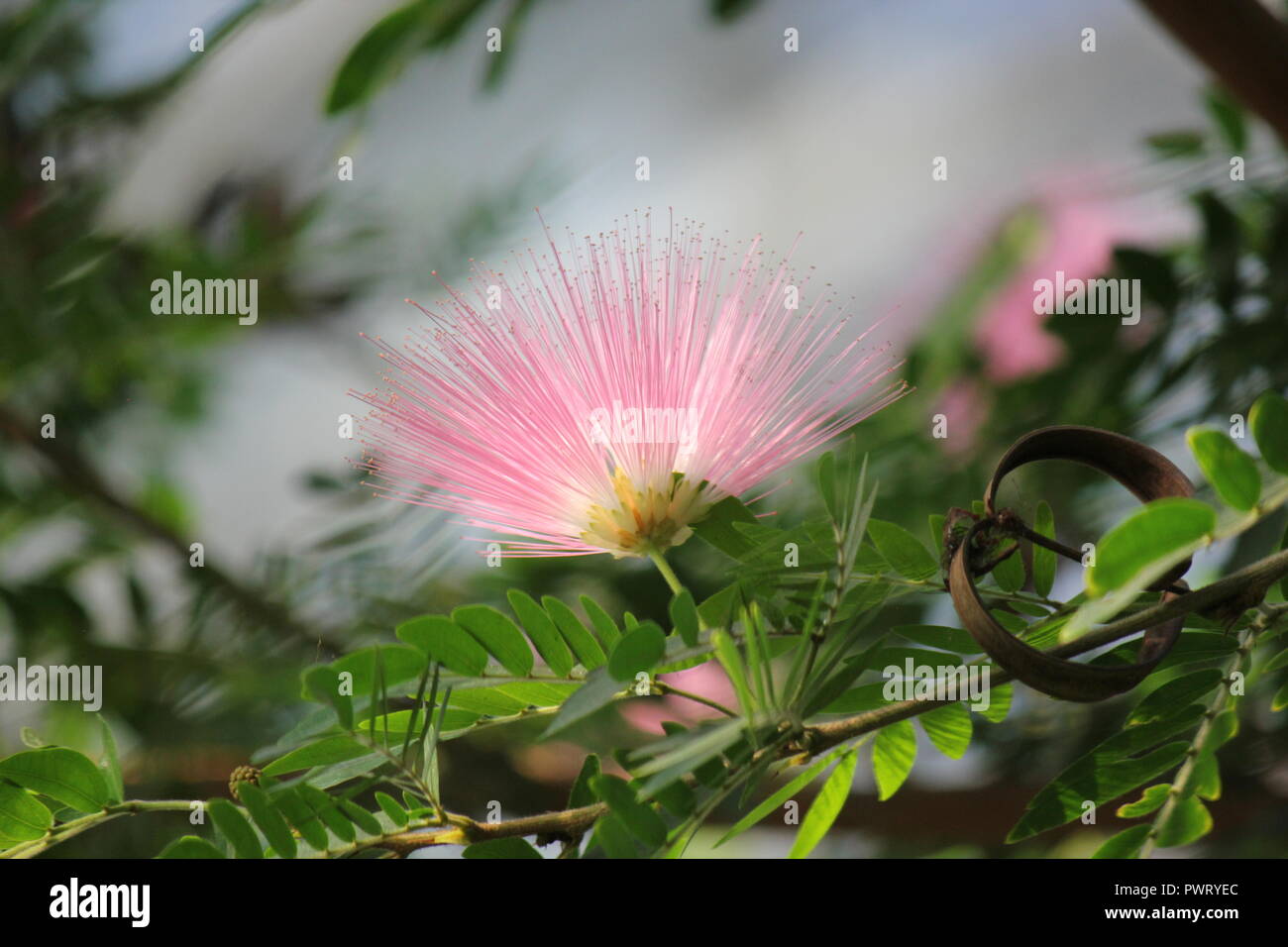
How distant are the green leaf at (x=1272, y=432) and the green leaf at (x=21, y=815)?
0.21 meters

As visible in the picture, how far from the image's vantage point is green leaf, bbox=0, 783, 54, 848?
195 millimetres

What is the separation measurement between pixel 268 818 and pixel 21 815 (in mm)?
60

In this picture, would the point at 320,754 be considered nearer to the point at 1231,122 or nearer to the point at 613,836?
the point at 613,836

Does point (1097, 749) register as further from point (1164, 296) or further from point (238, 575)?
point (238, 575)

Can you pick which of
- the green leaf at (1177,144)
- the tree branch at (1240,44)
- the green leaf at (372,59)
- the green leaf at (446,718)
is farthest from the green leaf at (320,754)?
the green leaf at (1177,144)

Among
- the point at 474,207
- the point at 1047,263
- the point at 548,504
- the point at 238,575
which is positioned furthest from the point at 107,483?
the point at 1047,263

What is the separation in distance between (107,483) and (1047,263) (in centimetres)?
62

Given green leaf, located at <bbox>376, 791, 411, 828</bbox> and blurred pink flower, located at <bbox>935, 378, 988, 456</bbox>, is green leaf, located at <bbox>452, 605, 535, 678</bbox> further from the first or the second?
blurred pink flower, located at <bbox>935, 378, 988, 456</bbox>

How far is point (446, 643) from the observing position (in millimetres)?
183

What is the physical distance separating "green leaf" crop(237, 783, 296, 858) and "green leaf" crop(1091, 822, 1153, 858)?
14 cm

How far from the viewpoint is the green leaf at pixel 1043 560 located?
21cm

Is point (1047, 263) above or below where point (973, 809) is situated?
above

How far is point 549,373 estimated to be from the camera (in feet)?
0.67

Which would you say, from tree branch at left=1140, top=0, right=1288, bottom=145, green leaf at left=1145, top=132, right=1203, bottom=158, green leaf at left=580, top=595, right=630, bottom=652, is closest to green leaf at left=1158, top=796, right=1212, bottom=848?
green leaf at left=580, top=595, right=630, bottom=652
